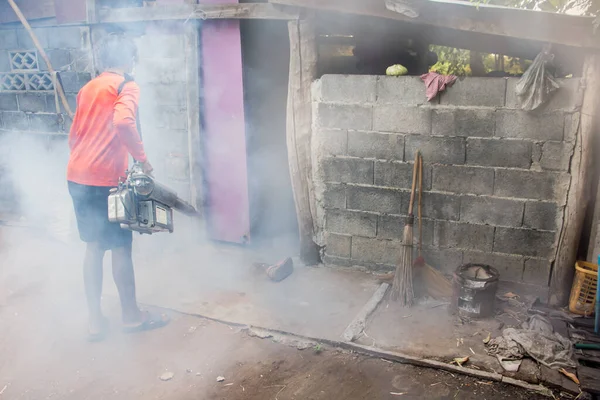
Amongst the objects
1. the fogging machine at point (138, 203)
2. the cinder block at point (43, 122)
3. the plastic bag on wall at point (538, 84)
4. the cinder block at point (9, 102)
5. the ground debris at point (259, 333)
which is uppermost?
the plastic bag on wall at point (538, 84)

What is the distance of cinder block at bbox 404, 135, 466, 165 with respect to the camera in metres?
5.45

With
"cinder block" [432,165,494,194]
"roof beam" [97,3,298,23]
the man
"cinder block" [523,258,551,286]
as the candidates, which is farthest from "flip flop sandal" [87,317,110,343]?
"cinder block" [523,258,551,286]

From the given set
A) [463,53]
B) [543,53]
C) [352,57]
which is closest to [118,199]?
[543,53]

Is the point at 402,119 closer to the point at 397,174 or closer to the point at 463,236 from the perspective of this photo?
the point at 397,174

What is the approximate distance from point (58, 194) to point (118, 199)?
470 cm

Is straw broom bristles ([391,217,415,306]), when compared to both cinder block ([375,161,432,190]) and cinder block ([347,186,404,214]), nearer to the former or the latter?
cinder block ([347,186,404,214])

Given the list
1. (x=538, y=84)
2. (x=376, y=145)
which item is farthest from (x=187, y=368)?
(x=538, y=84)

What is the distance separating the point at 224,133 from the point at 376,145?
2.27m

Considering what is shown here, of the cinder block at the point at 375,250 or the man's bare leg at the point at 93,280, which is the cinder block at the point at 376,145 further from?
the man's bare leg at the point at 93,280

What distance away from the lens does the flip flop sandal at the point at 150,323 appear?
193 inches

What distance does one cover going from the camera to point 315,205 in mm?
6320

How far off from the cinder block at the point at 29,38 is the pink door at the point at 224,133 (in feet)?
9.75

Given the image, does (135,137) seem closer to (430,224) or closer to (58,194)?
(430,224)

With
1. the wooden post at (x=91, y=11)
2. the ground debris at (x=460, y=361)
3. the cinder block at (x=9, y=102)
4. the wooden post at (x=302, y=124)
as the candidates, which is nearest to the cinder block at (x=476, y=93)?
the wooden post at (x=302, y=124)
